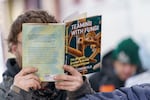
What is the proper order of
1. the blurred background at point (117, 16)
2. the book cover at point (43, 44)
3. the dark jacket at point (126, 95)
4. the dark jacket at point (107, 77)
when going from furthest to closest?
the dark jacket at point (107, 77) → the blurred background at point (117, 16) → the dark jacket at point (126, 95) → the book cover at point (43, 44)

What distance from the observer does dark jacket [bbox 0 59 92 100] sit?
5.46 feet

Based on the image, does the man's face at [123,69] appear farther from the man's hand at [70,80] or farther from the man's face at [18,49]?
the man's hand at [70,80]

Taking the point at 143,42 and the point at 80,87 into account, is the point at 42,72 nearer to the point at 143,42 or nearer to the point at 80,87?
the point at 80,87

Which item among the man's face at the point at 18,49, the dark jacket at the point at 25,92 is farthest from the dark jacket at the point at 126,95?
the man's face at the point at 18,49

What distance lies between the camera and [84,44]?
1.68 metres

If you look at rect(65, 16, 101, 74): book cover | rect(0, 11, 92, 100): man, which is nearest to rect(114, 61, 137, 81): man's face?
rect(0, 11, 92, 100): man

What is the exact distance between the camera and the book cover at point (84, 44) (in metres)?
1.63

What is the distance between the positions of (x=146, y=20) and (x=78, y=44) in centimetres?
189

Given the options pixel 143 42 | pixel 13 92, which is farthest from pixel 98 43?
pixel 143 42

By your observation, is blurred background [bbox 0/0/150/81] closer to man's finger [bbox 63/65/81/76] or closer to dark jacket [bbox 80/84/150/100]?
dark jacket [bbox 80/84/150/100]

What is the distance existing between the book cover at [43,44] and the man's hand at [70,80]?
43mm

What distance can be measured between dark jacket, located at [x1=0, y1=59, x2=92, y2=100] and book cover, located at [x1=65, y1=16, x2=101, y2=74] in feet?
0.28

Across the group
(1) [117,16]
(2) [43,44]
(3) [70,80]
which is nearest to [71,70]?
(3) [70,80]

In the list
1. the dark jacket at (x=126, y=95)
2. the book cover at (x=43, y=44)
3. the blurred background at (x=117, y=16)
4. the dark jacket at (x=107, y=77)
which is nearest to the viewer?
the book cover at (x=43, y=44)
